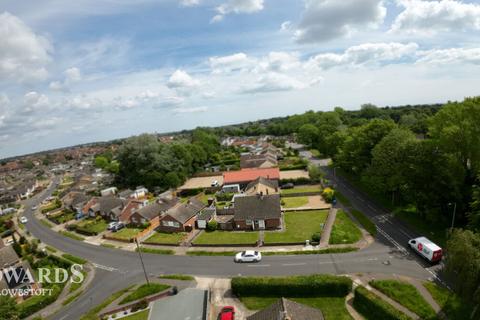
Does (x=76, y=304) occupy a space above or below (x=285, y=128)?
below

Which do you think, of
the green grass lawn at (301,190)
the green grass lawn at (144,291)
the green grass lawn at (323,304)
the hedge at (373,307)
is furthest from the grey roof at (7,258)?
the green grass lawn at (301,190)

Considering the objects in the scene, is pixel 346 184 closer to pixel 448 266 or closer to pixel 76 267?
pixel 448 266

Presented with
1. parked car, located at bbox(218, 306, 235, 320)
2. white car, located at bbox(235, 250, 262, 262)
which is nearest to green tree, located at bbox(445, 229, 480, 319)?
parked car, located at bbox(218, 306, 235, 320)

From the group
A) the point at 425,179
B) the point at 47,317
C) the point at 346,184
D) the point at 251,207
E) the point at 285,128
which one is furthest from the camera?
the point at 285,128

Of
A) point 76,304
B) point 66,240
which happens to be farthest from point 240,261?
point 66,240

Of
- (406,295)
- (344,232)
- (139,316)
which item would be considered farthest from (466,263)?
(139,316)

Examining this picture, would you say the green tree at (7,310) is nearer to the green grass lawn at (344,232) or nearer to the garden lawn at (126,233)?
the garden lawn at (126,233)

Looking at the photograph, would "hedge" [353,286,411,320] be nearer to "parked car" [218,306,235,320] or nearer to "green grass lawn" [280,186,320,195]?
"parked car" [218,306,235,320]
